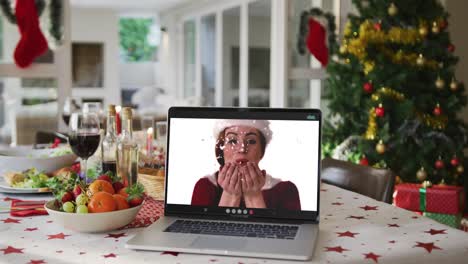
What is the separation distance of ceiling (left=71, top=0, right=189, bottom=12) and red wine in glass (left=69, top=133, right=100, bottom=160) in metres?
7.52

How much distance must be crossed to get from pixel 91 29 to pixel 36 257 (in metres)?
9.55

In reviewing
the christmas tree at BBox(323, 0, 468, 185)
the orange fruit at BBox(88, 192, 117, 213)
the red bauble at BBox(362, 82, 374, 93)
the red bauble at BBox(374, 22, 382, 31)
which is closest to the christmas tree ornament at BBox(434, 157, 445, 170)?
the christmas tree at BBox(323, 0, 468, 185)

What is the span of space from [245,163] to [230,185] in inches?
2.4

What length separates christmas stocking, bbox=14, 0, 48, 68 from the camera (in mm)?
3965

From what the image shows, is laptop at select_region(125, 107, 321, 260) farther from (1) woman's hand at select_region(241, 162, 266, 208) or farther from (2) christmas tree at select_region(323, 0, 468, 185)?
(2) christmas tree at select_region(323, 0, 468, 185)

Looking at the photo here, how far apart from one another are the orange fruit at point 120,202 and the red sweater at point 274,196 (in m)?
0.16

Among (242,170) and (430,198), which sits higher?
(242,170)

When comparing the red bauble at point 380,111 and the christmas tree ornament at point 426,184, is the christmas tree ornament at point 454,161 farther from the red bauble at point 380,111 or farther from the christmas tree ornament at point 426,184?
the red bauble at point 380,111

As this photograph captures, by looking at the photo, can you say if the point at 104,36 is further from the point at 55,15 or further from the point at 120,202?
the point at 120,202

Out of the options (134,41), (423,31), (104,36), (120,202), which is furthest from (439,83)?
(134,41)

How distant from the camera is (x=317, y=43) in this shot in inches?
185

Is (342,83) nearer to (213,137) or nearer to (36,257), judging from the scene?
(213,137)

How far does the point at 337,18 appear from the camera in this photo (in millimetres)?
4777

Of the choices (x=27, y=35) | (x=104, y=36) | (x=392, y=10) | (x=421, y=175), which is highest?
(x=104, y=36)
